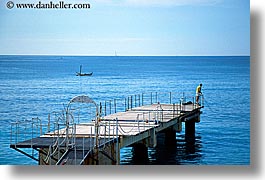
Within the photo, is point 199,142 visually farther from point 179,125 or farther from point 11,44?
point 11,44

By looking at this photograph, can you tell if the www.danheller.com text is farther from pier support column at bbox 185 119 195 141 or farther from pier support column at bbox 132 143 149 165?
pier support column at bbox 185 119 195 141

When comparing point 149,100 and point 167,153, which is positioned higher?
point 149,100

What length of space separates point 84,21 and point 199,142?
8.51 ft

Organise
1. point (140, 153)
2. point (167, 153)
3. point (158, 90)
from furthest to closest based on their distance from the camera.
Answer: point (158, 90) < point (167, 153) < point (140, 153)

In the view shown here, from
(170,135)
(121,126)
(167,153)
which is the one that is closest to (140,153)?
(121,126)

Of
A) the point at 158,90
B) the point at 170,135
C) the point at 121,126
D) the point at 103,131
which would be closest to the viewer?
the point at 103,131

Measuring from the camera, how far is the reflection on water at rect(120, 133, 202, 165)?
10617 mm

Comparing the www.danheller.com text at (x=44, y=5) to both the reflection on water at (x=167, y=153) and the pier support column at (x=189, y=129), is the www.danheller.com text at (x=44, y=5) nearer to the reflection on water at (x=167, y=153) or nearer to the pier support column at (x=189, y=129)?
the reflection on water at (x=167, y=153)

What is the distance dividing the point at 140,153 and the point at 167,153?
2.76ft

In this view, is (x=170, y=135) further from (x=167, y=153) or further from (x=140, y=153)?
(x=140, y=153)

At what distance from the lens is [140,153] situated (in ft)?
34.8

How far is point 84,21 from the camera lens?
9664 millimetres

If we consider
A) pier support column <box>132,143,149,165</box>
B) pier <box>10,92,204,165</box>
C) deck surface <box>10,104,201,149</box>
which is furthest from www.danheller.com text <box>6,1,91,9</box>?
pier support column <box>132,143,149,165</box>

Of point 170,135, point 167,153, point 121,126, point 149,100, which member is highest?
point 149,100
